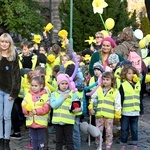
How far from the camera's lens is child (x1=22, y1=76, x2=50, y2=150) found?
683cm

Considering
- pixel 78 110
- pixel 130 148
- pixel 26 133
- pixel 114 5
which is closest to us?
pixel 78 110

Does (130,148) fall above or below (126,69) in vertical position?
below

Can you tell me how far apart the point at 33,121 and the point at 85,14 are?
11.0 m

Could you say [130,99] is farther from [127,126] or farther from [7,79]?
[7,79]

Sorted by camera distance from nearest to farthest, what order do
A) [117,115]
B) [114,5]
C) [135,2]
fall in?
1. [117,115]
2. [114,5]
3. [135,2]

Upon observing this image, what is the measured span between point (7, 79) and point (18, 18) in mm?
9242

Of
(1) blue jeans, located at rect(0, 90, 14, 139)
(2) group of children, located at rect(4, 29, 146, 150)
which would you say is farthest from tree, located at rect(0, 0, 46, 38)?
(1) blue jeans, located at rect(0, 90, 14, 139)

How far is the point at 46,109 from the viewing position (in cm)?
684

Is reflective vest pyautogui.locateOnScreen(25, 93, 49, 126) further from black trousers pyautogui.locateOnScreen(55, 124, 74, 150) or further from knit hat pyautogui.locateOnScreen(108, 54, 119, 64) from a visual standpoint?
knit hat pyautogui.locateOnScreen(108, 54, 119, 64)

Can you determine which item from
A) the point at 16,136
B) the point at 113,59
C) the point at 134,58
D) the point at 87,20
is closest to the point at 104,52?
the point at 113,59

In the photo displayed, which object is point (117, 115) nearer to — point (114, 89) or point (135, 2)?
point (114, 89)

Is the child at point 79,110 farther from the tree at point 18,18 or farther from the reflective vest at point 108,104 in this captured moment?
the tree at point 18,18

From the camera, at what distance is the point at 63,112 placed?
677cm

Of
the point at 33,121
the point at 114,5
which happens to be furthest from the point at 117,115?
the point at 114,5
